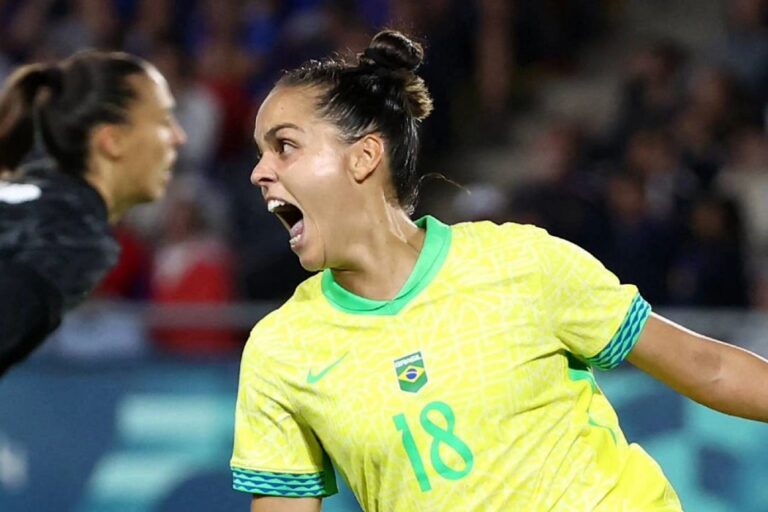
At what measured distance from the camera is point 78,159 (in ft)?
12.6

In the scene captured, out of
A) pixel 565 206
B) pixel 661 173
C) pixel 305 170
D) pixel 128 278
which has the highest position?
pixel 305 170

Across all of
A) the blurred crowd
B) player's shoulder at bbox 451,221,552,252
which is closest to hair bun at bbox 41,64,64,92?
player's shoulder at bbox 451,221,552,252

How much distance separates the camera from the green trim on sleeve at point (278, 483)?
267 cm

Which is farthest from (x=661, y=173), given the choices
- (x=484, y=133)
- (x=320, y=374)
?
(x=320, y=374)

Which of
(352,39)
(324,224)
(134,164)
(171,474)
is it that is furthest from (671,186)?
(324,224)

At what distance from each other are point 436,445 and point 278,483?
1.02 feet

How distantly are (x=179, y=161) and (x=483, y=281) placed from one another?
197 inches

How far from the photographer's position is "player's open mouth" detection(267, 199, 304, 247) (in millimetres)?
2717

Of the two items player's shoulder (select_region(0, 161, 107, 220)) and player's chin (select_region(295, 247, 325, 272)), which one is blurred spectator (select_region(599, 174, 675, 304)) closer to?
player's shoulder (select_region(0, 161, 107, 220))

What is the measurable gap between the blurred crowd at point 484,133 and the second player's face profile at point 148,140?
70.8 inches

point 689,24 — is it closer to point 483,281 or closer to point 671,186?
point 671,186

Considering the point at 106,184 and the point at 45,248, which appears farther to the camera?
the point at 106,184

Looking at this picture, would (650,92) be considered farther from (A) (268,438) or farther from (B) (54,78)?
(A) (268,438)

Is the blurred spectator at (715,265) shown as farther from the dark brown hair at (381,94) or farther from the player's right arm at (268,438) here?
the player's right arm at (268,438)
